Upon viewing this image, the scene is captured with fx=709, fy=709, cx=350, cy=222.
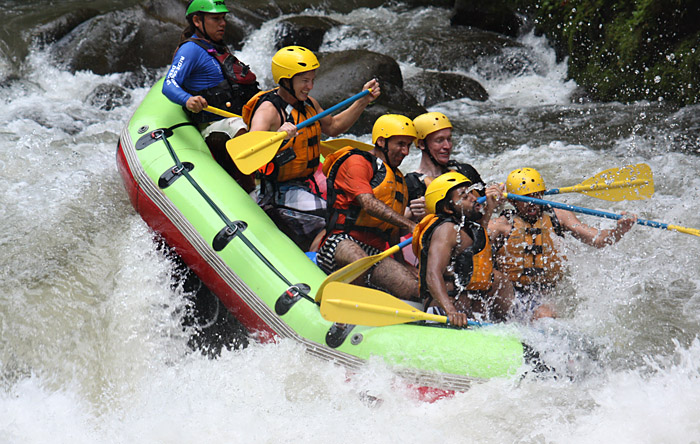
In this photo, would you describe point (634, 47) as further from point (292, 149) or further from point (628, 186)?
point (292, 149)

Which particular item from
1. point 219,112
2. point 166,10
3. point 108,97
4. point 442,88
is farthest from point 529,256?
point 166,10

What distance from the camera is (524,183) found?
4.02m

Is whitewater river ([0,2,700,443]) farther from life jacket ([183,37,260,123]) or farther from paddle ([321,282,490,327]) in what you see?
life jacket ([183,37,260,123])

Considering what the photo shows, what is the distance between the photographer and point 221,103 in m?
4.81

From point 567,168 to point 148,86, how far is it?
5.01m

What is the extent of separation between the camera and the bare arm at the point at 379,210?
3887mm

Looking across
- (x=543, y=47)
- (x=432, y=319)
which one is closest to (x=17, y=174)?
(x=432, y=319)

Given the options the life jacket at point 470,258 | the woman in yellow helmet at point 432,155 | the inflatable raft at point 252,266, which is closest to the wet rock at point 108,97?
the inflatable raft at point 252,266

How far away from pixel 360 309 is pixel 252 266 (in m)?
0.80

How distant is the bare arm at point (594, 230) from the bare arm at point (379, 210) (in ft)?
3.03

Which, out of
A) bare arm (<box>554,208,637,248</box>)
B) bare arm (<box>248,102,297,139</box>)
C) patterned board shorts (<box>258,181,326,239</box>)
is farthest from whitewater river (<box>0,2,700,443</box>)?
bare arm (<box>248,102,297,139</box>)

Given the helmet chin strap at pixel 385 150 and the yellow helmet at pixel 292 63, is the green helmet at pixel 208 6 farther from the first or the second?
the helmet chin strap at pixel 385 150

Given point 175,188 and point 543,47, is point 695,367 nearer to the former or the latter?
point 175,188

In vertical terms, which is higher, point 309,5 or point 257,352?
point 257,352
